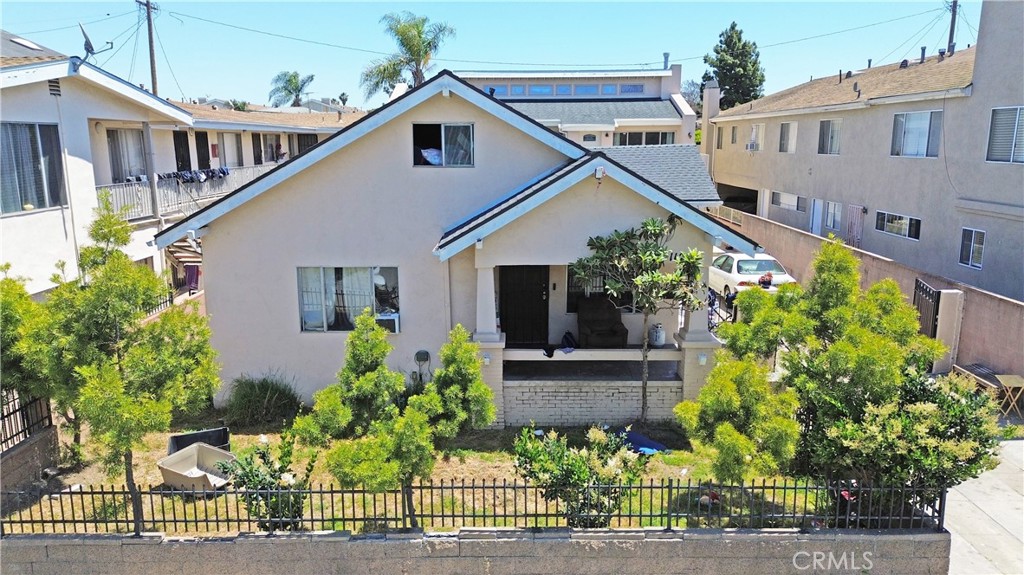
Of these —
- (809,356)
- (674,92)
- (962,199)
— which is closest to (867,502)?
(809,356)

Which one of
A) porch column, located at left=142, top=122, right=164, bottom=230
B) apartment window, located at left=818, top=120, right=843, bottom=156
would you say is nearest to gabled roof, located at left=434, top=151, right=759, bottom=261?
porch column, located at left=142, top=122, right=164, bottom=230

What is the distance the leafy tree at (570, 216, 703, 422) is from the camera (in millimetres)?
10508

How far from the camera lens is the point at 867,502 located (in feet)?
25.1

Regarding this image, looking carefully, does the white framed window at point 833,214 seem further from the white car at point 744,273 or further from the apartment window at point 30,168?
the apartment window at point 30,168

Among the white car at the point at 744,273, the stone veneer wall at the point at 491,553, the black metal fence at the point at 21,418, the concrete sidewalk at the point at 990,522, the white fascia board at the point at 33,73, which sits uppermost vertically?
the white fascia board at the point at 33,73

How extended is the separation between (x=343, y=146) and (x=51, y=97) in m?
7.13

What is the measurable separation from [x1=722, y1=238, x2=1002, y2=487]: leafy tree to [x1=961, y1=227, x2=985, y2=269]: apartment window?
9.27 m

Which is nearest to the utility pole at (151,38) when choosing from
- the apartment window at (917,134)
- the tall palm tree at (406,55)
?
the tall palm tree at (406,55)

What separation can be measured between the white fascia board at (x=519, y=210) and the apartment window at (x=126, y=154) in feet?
38.4

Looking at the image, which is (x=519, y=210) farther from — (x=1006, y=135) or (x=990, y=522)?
(x=1006, y=135)

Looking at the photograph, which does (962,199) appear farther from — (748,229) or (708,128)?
(708,128)

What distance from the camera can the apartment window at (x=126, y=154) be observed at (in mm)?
17688

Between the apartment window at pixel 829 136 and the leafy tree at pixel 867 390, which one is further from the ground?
the apartment window at pixel 829 136

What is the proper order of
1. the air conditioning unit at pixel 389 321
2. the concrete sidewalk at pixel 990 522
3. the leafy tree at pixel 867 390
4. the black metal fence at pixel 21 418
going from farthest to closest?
the air conditioning unit at pixel 389 321 < the black metal fence at pixel 21 418 < the concrete sidewalk at pixel 990 522 < the leafy tree at pixel 867 390
